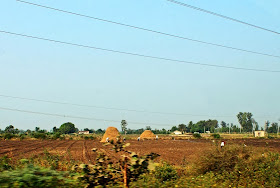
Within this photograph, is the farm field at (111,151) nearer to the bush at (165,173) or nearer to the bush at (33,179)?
the bush at (165,173)

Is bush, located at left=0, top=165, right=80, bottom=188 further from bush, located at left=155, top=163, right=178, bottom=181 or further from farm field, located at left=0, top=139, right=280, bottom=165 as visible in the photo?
farm field, located at left=0, top=139, right=280, bottom=165

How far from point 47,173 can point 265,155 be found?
10.5 metres

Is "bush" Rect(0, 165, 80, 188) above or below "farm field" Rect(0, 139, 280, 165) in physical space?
above

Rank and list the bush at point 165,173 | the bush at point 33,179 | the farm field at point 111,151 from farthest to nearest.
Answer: the farm field at point 111,151 < the bush at point 165,173 < the bush at point 33,179

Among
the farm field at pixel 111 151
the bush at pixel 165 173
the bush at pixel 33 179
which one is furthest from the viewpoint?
the farm field at pixel 111 151

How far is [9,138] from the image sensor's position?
9625 centimetres

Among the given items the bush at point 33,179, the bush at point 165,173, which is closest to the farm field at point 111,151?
the bush at point 165,173

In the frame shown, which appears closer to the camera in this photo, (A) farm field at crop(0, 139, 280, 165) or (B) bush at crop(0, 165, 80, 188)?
(B) bush at crop(0, 165, 80, 188)

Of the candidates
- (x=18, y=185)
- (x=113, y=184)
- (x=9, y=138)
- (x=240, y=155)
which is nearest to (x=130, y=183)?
(x=113, y=184)

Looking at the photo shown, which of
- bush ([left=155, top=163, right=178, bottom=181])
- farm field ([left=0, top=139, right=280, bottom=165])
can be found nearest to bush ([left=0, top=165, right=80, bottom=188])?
bush ([left=155, top=163, right=178, bottom=181])

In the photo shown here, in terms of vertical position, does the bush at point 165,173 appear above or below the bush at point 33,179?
below

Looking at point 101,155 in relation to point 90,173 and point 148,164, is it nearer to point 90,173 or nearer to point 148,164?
point 90,173

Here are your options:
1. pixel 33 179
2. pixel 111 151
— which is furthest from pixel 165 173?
pixel 111 151

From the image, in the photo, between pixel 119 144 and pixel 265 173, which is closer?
pixel 119 144
